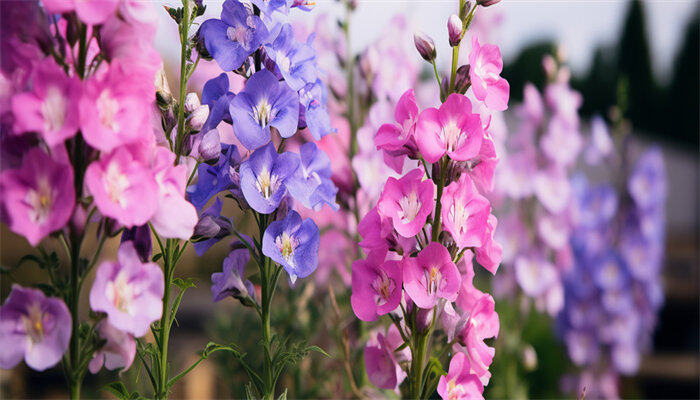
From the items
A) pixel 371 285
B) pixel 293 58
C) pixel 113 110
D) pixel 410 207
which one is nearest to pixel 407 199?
pixel 410 207

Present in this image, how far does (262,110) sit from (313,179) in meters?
0.12

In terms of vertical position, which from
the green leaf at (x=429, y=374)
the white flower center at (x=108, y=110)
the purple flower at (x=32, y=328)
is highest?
the white flower center at (x=108, y=110)

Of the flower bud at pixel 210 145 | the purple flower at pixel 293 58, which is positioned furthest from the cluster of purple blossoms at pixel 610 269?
the flower bud at pixel 210 145

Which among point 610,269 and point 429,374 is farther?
point 610,269

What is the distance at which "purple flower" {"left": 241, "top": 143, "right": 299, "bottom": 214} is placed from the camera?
68 cm

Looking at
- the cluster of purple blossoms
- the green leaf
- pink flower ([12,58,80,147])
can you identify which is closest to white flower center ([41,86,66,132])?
pink flower ([12,58,80,147])

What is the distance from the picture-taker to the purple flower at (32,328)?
56cm

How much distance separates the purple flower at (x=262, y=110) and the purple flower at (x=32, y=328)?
26 cm

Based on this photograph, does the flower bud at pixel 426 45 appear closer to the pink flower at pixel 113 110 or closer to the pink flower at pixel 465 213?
the pink flower at pixel 465 213

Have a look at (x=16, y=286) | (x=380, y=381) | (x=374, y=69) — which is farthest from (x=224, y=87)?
(x=374, y=69)

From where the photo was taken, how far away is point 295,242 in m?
0.73

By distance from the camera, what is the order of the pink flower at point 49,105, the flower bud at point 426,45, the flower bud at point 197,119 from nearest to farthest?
the pink flower at point 49,105 → the flower bud at point 197,119 → the flower bud at point 426,45

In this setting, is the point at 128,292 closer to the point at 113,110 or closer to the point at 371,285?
the point at 113,110

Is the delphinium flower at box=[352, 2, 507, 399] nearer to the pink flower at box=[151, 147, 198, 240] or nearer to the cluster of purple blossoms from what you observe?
the pink flower at box=[151, 147, 198, 240]
